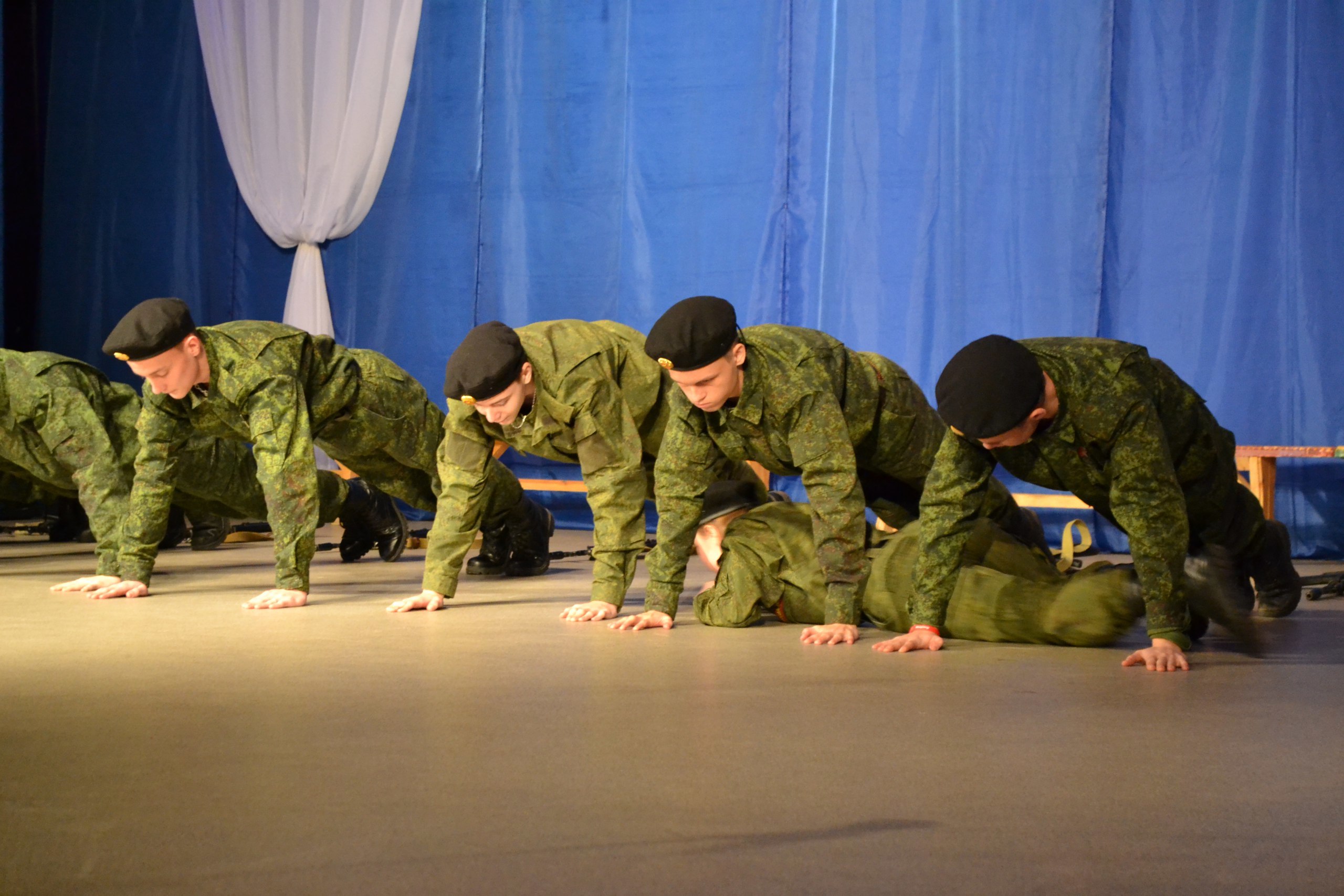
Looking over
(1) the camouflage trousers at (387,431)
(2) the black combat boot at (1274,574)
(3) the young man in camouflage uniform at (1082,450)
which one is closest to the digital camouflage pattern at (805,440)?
(3) the young man in camouflage uniform at (1082,450)

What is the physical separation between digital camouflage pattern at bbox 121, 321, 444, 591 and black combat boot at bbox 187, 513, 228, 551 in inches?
58.1

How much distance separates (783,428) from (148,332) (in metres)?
1.75

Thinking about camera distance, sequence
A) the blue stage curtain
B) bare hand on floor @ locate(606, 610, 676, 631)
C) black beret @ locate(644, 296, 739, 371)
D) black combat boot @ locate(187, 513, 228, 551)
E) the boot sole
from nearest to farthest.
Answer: black beret @ locate(644, 296, 739, 371) < bare hand on floor @ locate(606, 610, 676, 631) < the boot sole < the blue stage curtain < black combat boot @ locate(187, 513, 228, 551)

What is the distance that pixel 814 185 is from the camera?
6.00 m

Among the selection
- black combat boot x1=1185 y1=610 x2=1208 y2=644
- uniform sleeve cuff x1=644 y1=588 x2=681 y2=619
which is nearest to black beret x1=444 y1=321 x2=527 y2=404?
uniform sleeve cuff x1=644 y1=588 x2=681 y2=619

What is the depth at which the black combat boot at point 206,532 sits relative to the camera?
209 inches

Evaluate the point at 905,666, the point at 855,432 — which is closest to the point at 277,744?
the point at 905,666

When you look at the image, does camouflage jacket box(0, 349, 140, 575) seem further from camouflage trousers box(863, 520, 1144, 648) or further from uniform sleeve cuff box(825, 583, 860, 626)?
camouflage trousers box(863, 520, 1144, 648)

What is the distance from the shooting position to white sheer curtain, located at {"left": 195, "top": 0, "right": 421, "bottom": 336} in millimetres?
6891

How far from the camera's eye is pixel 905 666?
8.33 ft

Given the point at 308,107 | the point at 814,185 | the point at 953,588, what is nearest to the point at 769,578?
the point at 953,588

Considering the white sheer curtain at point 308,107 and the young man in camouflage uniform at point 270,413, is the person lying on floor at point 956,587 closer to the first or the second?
the young man in camouflage uniform at point 270,413

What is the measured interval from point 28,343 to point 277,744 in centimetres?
695

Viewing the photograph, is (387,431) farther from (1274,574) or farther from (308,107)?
(308,107)
